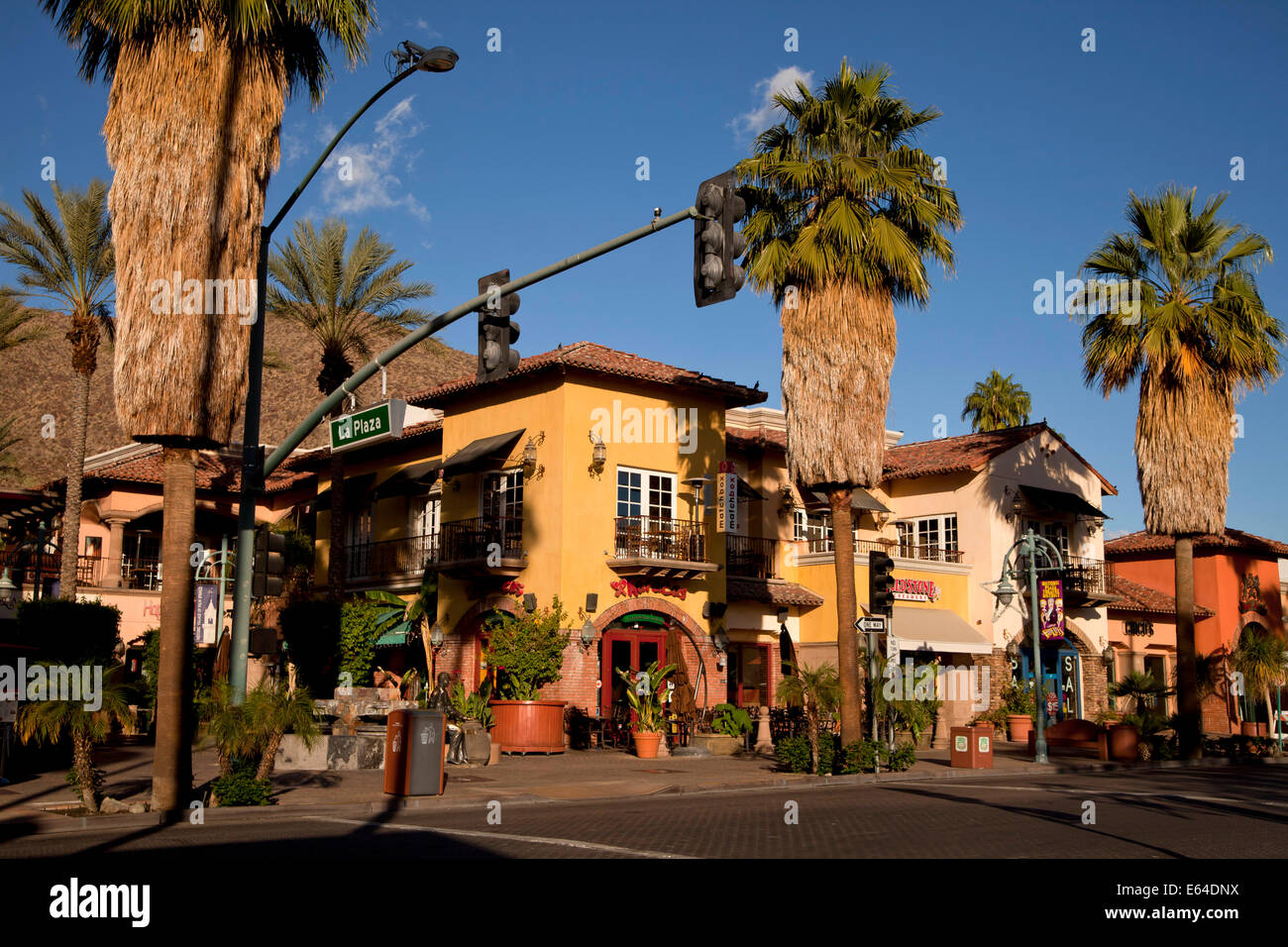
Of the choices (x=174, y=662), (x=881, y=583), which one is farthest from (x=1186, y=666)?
(x=174, y=662)

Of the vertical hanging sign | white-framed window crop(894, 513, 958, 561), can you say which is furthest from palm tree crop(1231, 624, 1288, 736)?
the vertical hanging sign

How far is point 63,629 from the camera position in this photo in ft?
72.1

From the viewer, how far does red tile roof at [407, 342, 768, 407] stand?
27453 mm

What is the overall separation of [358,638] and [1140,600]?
86.8 ft

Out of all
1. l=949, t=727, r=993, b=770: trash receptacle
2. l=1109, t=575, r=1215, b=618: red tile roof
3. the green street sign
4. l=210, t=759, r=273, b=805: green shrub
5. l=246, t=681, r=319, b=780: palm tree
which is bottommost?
l=949, t=727, r=993, b=770: trash receptacle

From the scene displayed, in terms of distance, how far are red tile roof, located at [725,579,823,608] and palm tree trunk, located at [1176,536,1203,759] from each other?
29.8ft

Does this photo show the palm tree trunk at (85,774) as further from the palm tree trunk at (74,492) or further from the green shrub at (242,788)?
the palm tree trunk at (74,492)

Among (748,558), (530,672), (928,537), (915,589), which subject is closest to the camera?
(530,672)

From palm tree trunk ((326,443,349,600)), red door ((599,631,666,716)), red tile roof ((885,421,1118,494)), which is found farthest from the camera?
red tile roof ((885,421,1118,494))

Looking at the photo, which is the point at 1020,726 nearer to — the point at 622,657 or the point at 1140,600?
the point at 1140,600

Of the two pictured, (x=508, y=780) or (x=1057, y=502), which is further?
(x=1057, y=502)

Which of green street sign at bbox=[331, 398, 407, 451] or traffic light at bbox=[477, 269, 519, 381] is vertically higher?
traffic light at bbox=[477, 269, 519, 381]

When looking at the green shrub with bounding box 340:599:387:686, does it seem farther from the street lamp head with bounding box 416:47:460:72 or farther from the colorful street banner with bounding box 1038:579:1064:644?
the street lamp head with bounding box 416:47:460:72
